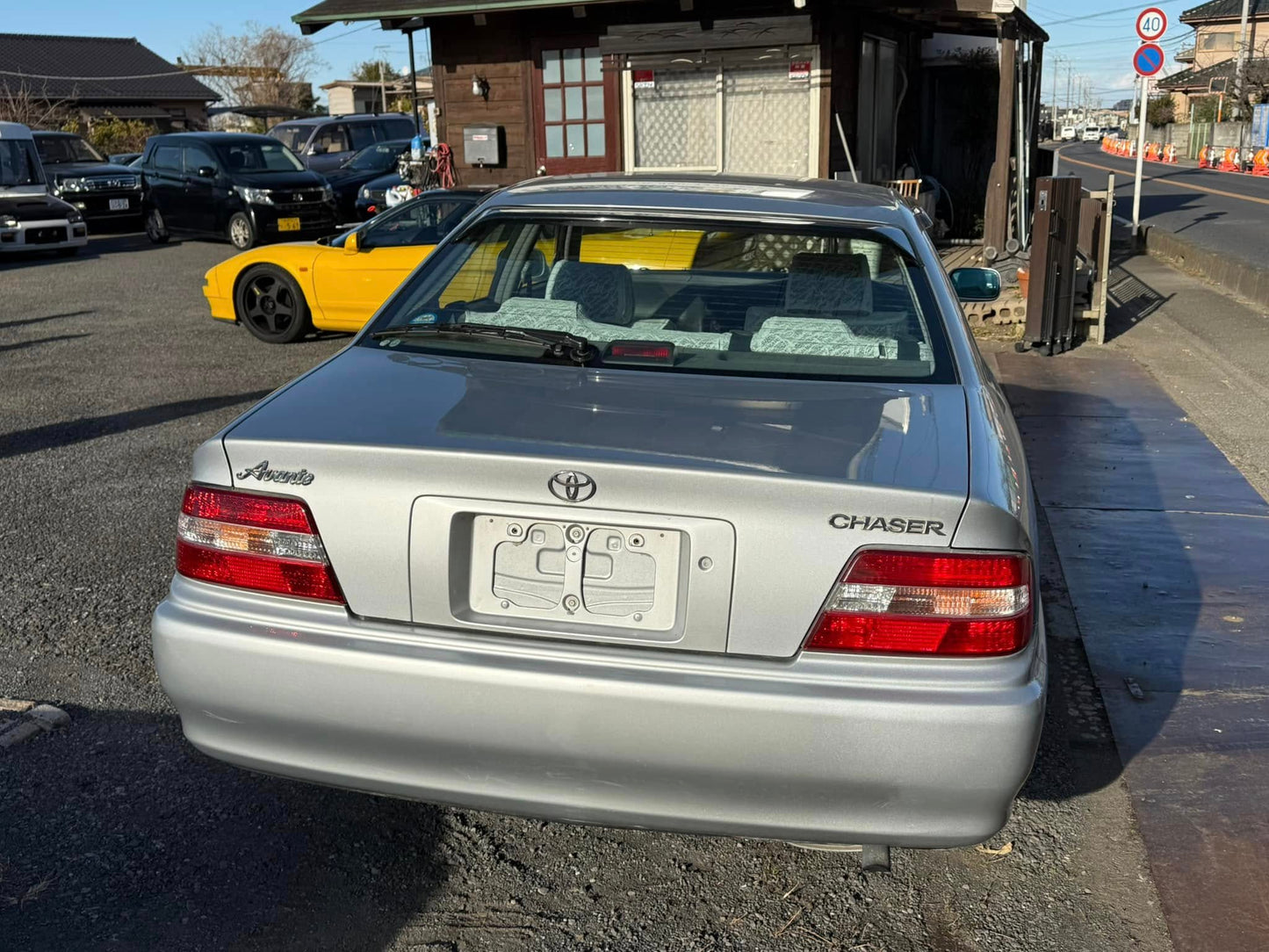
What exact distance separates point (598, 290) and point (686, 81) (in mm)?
11877

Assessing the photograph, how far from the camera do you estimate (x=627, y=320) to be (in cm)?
349

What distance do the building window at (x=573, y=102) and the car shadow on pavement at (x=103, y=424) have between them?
8.05 meters

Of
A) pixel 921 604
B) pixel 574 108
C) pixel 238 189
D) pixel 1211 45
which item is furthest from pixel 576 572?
pixel 1211 45

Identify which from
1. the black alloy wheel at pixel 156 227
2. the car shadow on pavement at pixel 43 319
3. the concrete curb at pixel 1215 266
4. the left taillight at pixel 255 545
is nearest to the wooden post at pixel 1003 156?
the concrete curb at pixel 1215 266

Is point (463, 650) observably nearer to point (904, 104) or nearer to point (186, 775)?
point (186, 775)

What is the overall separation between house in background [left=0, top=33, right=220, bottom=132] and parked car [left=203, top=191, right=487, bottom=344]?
3833 cm

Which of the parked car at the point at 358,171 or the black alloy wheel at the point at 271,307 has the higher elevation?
the parked car at the point at 358,171

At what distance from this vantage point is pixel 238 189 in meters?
17.5

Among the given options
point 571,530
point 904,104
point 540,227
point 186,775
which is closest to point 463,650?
point 571,530

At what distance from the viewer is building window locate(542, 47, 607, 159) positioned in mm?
15023

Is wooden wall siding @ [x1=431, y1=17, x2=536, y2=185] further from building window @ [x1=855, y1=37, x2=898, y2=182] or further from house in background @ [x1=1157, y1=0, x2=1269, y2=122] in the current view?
house in background @ [x1=1157, y1=0, x2=1269, y2=122]

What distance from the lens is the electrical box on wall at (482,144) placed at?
15.4 metres

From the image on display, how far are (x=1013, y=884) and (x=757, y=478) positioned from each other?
1.36 meters

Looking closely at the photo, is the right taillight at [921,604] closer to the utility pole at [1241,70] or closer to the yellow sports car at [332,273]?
the yellow sports car at [332,273]
